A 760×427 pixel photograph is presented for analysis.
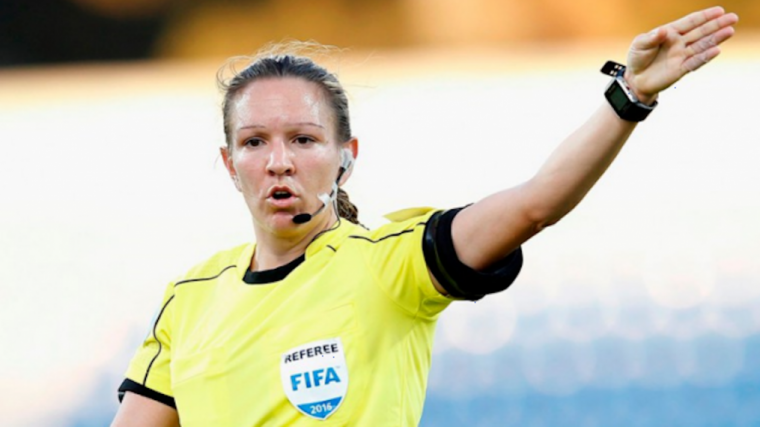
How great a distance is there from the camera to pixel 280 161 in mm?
1905

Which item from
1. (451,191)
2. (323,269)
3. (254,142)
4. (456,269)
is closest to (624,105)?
(456,269)

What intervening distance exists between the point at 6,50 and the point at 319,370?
12.8 ft

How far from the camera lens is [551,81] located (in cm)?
524

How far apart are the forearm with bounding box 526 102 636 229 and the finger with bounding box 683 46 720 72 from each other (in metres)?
0.11

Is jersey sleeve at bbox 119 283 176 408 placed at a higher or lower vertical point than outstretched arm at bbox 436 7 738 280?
lower

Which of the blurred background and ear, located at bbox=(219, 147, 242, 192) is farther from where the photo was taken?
the blurred background

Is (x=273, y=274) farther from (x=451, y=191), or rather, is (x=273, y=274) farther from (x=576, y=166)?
(x=451, y=191)

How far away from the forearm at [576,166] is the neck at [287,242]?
48cm

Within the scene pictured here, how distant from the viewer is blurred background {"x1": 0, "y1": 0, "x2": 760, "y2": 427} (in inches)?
194

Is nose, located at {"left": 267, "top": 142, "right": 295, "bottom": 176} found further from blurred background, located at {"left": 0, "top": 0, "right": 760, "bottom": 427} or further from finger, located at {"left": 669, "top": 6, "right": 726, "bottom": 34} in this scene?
blurred background, located at {"left": 0, "top": 0, "right": 760, "bottom": 427}

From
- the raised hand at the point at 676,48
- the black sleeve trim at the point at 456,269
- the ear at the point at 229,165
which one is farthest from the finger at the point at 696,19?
the ear at the point at 229,165

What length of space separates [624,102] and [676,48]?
0.10 meters

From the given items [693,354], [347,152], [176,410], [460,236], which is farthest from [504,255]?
[693,354]

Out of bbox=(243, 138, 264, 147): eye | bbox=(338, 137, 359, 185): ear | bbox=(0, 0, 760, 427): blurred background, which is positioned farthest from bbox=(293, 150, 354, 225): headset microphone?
bbox=(0, 0, 760, 427): blurred background
